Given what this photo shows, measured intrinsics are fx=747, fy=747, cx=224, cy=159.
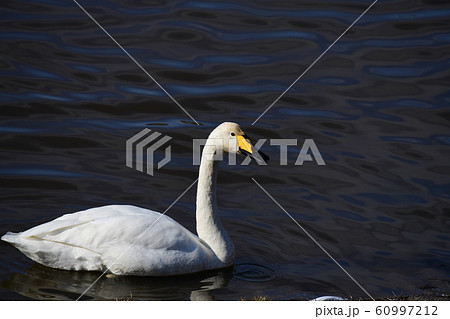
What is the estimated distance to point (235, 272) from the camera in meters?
8.01

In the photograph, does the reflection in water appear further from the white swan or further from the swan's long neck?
the swan's long neck

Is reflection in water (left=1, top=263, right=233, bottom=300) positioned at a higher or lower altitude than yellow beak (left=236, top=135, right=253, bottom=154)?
lower

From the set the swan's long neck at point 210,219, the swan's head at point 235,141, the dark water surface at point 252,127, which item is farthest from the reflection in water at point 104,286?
the swan's head at point 235,141

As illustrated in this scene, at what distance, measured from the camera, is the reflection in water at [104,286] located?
718 cm

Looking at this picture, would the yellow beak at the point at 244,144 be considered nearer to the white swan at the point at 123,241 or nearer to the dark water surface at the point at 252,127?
the white swan at the point at 123,241

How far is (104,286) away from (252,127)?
189 inches

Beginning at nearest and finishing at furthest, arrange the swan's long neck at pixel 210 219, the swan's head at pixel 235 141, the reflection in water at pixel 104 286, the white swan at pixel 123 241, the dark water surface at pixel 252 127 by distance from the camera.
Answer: the reflection in water at pixel 104 286 < the white swan at pixel 123 241 < the swan's head at pixel 235 141 < the swan's long neck at pixel 210 219 < the dark water surface at pixel 252 127

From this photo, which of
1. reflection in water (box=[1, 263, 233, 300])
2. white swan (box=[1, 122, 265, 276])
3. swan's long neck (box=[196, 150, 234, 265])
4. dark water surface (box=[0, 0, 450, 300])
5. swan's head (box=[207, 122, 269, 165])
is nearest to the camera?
reflection in water (box=[1, 263, 233, 300])

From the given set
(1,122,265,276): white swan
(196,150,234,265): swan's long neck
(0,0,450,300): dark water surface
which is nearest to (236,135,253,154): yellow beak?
(1,122,265,276): white swan

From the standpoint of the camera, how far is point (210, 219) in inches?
318

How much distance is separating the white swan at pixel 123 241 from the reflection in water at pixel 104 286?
81 mm

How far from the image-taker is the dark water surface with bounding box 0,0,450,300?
26.8ft

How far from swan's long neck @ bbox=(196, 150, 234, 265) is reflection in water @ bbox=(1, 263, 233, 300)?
37 centimetres

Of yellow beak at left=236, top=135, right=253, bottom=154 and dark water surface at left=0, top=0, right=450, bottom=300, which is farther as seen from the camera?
dark water surface at left=0, top=0, right=450, bottom=300
